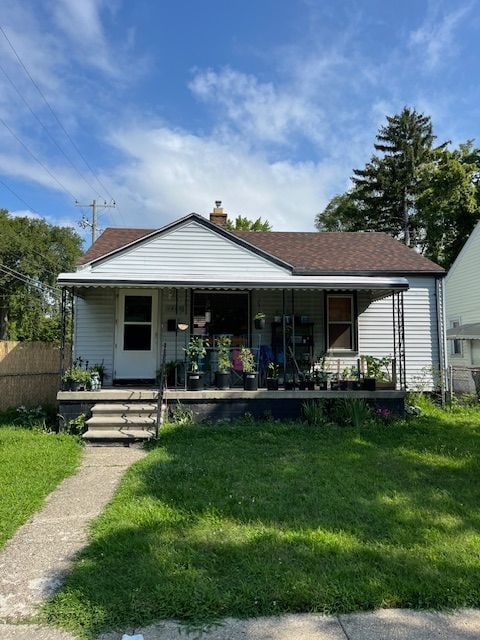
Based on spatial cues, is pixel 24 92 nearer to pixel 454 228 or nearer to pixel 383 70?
pixel 383 70

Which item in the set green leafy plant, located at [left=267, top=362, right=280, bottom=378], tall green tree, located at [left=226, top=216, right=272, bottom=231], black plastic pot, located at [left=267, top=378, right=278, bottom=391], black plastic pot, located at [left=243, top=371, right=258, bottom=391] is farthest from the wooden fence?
tall green tree, located at [left=226, top=216, right=272, bottom=231]

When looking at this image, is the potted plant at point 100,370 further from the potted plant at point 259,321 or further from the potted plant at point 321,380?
the potted plant at point 321,380

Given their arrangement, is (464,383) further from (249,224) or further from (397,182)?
(397,182)

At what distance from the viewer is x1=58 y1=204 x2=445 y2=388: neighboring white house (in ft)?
32.9

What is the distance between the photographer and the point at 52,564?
329cm

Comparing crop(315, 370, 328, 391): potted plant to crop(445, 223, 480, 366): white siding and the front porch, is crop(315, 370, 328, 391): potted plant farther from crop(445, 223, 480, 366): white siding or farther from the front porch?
crop(445, 223, 480, 366): white siding

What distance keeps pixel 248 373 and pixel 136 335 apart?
3245 mm

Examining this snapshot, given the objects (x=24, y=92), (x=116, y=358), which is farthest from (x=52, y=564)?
(x=24, y=92)

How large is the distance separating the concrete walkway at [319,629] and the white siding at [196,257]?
313 inches

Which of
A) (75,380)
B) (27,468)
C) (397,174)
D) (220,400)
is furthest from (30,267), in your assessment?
(27,468)

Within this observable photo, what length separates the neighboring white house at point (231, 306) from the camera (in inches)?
395

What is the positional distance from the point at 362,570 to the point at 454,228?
26576mm

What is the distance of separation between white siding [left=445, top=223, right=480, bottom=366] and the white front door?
1324cm

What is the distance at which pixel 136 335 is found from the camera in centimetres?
1020
